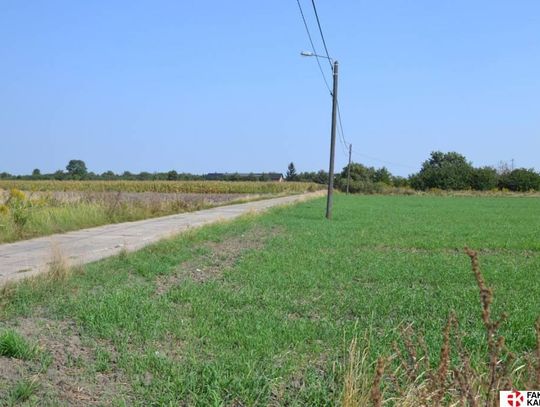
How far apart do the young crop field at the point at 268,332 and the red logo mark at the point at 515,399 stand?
93 mm

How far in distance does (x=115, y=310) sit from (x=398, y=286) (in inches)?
153

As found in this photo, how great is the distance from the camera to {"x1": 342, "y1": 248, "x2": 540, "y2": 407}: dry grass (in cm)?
205

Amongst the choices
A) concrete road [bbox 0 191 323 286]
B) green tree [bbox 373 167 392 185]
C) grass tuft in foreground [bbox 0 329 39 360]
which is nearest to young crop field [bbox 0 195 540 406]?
grass tuft in foreground [bbox 0 329 39 360]

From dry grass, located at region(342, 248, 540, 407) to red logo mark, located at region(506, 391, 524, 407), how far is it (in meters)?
0.05

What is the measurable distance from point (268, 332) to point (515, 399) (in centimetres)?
294

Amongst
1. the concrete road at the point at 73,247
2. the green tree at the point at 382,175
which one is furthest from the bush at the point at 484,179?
the concrete road at the point at 73,247

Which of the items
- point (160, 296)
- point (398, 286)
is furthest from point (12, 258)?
point (398, 286)

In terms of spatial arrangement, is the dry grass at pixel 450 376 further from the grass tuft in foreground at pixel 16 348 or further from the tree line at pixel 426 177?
the tree line at pixel 426 177

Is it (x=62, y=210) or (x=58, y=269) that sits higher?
(x=62, y=210)

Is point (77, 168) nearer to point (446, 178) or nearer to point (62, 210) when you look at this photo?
point (446, 178)

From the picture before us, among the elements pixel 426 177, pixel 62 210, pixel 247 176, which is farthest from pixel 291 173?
pixel 62 210

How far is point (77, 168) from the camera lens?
122125 mm

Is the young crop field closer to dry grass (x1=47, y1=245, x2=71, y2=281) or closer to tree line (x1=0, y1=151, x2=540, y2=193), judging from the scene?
dry grass (x1=47, y1=245, x2=71, y2=281)

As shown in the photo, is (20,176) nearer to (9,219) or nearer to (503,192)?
(503,192)
